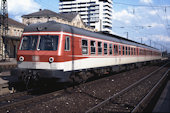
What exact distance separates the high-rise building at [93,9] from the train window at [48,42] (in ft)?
353

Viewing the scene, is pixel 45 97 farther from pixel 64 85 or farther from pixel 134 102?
pixel 134 102

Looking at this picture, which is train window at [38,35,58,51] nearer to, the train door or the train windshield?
the train windshield

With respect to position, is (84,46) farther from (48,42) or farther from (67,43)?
(48,42)

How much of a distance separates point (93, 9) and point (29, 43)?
114m

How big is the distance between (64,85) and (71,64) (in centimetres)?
210

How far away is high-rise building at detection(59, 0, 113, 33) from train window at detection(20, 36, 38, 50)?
10732cm

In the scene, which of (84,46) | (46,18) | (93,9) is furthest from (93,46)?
(93,9)

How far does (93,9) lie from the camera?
11988cm

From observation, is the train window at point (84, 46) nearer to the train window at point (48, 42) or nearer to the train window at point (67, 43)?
the train window at point (67, 43)

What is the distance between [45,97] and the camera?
27.2ft

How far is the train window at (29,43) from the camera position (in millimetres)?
9244

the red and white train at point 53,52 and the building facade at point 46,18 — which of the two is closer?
the red and white train at point 53,52

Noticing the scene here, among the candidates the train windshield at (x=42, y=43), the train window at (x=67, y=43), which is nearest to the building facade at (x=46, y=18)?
the train windshield at (x=42, y=43)

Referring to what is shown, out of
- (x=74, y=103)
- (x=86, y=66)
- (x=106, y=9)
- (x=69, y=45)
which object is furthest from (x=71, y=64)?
(x=106, y=9)
